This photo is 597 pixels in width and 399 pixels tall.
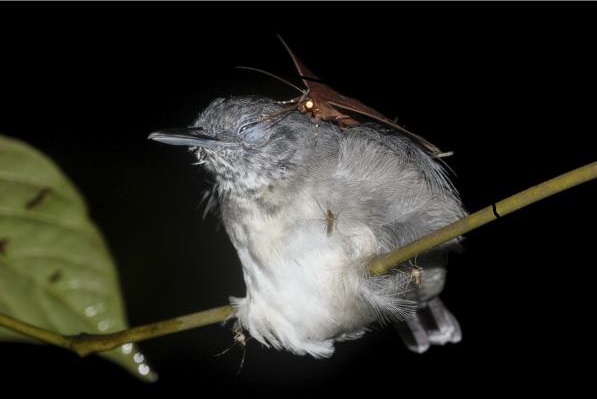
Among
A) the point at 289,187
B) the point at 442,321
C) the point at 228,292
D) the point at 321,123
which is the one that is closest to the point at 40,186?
the point at 289,187

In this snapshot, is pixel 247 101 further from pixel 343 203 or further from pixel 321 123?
pixel 343 203

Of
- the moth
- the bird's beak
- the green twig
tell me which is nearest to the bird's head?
the bird's beak

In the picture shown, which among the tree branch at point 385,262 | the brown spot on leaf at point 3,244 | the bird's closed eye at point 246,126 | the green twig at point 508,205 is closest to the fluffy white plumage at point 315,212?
the bird's closed eye at point 246,126

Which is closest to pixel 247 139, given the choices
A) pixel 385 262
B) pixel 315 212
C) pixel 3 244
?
pixel 315 212

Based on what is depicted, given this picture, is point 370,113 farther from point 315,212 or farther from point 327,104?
point 315,212

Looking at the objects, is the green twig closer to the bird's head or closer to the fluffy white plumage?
the fluffy white plumage
